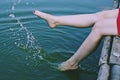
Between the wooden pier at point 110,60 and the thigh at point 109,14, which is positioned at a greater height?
the thigh at point 109,14

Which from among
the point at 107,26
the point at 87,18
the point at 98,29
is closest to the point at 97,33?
the point at 98,29

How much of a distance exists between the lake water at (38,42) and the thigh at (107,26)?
0.78 meters

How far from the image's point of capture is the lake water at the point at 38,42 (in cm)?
436

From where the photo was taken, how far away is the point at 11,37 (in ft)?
17.6

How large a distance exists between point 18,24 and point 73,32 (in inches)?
42.6

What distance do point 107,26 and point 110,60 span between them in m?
0.48

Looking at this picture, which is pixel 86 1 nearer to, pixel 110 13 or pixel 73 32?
pixel 73 32

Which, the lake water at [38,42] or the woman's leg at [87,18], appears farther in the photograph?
the lake water at [38,42]

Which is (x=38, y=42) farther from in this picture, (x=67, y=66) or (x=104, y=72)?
(x=104, y=72)

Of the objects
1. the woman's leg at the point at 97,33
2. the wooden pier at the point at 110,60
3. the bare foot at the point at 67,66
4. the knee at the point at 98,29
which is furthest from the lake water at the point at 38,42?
the knee at the point at 98,29

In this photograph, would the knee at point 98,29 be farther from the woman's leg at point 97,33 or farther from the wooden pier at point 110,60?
the wooden pier at point 110,60

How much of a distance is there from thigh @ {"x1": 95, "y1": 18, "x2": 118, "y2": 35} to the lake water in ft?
2.54

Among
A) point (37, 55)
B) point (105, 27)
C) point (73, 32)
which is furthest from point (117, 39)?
point (73, 32)

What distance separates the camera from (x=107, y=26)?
3.79 m
